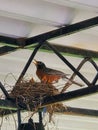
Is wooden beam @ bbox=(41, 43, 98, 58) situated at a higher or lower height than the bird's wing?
higher

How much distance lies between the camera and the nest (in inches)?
132

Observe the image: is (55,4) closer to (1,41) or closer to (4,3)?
(4,3)

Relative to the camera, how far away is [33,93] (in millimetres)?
3381

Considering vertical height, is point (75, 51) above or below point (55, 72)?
above

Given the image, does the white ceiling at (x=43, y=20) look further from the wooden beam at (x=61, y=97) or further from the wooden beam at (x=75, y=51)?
the wooden beam at (x=61, y=97)

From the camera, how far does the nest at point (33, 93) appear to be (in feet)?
11.0

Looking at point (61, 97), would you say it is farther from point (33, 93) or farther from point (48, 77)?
point (48, 77)

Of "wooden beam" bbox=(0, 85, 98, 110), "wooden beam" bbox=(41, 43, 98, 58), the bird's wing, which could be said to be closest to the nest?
"wooden beam" bbox=(0, 85, 98, 110)

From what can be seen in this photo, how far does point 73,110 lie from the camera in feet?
14.2

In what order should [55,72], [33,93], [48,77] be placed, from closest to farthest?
[33,93], [55,72], [48,77]

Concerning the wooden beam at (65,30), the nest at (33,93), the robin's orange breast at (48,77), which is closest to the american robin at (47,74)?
the robin's orange breast at (48,77)

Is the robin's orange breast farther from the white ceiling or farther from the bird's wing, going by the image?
the white ceiling

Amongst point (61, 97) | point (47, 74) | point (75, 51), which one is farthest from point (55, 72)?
point (61, 97)

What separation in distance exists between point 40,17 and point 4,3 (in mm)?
300
